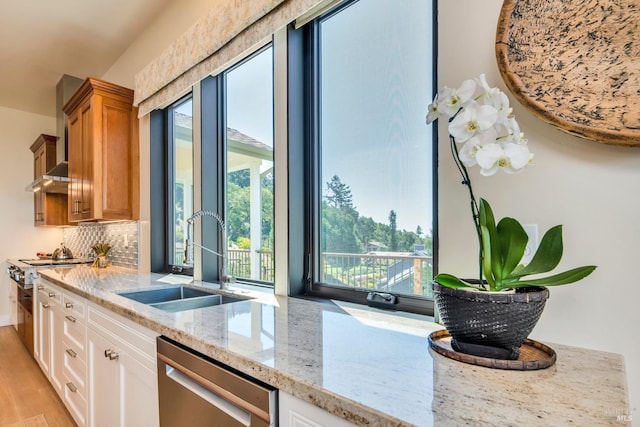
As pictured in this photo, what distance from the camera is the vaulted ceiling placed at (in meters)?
2.76

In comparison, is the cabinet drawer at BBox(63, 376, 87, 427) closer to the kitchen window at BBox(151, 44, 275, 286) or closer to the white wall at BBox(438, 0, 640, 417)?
the kitchen window at BBox(151, 44, 275, 286)

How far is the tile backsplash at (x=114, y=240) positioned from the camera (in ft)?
10.5

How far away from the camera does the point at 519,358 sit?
2.76ft

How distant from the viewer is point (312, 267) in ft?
5.90

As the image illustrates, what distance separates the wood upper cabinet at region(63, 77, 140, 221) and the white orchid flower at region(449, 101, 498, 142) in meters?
2.91

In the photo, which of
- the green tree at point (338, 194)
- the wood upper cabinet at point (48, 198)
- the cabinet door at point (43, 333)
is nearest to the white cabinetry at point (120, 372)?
the green tree at point (338, 194)

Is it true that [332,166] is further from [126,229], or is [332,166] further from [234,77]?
[126,229]

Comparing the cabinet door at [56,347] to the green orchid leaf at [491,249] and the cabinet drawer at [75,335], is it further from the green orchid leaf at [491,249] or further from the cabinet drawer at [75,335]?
the green orchid leaf at [491,249]

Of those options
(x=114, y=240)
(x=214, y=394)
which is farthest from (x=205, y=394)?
(x=114, y=240)

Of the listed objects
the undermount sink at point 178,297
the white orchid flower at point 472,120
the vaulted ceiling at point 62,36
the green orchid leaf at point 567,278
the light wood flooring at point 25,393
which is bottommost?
the light wood flooring at point 25,393

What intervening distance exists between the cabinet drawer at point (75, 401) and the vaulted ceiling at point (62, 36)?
2655mm

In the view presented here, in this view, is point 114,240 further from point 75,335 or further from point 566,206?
point 566,206

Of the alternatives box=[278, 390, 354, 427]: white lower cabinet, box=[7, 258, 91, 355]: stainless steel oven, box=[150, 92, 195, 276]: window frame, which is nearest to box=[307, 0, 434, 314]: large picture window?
box=[278, 390, 354, 427]: white lower cabinet

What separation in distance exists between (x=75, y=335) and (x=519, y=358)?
2.38 m
